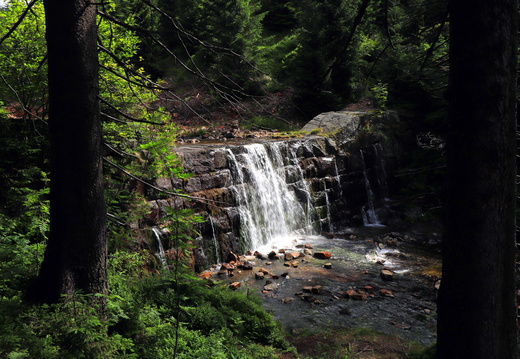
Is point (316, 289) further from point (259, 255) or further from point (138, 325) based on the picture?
point (138, 325)

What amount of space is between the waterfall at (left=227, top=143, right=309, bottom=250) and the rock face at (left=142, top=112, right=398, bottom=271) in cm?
3

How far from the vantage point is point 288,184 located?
40.8 feet

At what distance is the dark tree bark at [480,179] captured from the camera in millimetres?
2463

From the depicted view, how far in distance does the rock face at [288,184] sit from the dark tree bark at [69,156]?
146 inches

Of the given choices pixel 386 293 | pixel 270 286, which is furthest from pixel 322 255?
pixel 270 286

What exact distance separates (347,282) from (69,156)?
6867 millimetres

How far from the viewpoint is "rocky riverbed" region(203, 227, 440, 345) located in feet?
22.0

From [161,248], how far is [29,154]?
309 cm

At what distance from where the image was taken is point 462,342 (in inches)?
104

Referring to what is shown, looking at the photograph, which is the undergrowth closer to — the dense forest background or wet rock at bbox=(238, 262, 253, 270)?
the dense forest background

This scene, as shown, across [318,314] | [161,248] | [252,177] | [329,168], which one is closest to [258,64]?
[329,168]

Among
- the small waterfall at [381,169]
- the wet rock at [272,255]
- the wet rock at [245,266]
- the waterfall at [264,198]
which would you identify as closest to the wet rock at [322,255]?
the wet rock at [272,255]

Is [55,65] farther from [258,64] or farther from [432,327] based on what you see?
[258,64]

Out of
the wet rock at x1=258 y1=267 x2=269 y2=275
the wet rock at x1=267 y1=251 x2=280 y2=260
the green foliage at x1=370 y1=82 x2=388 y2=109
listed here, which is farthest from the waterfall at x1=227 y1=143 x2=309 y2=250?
the green foliage at x1=370 y1=82 x2=388 y2=109
